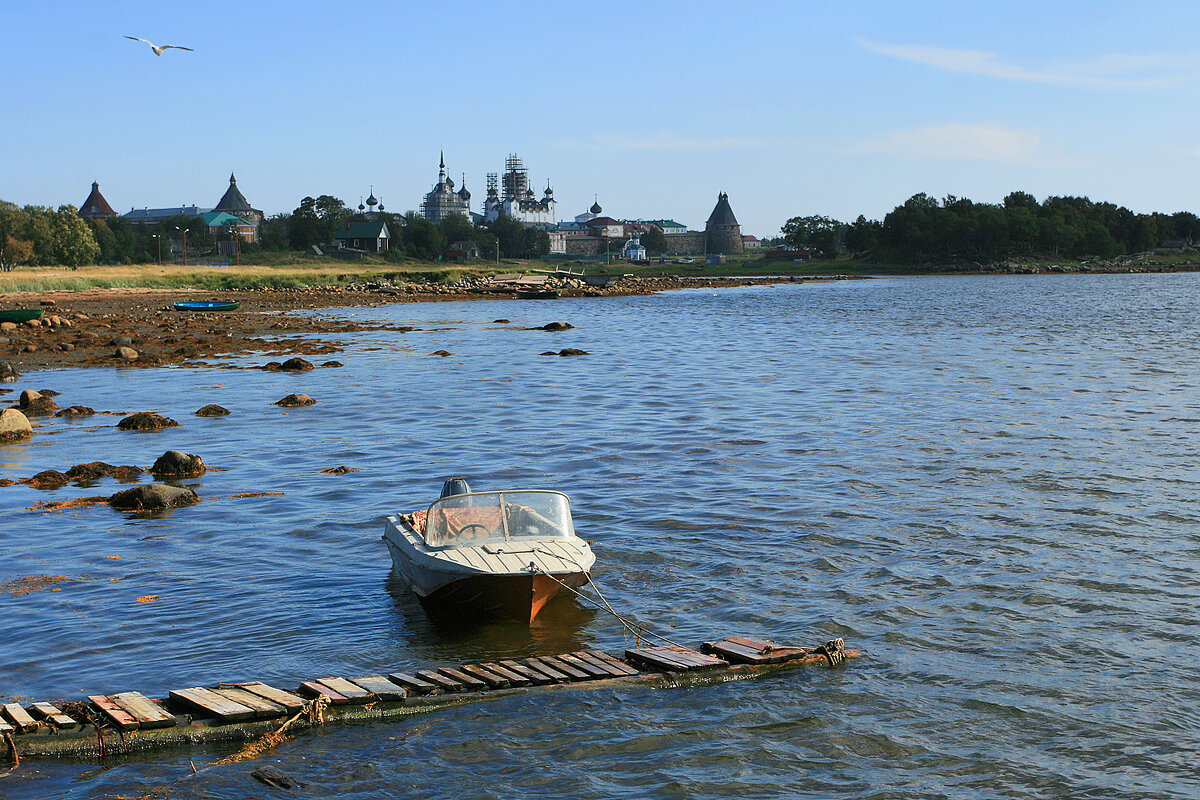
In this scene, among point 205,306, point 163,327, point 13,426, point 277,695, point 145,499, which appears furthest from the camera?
point 205,306

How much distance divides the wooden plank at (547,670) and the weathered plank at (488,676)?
462 millimetres

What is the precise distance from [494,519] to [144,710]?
494 centimetres

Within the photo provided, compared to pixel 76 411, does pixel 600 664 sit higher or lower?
lower

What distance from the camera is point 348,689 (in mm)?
10680

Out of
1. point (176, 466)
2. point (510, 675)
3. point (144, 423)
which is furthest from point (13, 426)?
point (510, 675)

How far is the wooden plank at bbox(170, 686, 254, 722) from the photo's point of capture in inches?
393

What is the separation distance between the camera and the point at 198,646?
12922mm

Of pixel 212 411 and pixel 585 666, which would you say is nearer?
pixel 585 666

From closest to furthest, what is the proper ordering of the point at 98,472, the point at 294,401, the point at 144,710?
the point at 144,710 < the point at 98,472 < the point at 294,401

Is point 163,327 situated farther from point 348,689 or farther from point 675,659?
point 675,659

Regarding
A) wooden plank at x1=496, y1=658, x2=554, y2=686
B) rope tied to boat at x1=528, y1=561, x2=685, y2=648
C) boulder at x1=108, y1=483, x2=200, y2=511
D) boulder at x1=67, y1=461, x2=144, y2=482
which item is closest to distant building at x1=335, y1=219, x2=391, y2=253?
boulder at x1=67, y1=461, x2=144, y2=482

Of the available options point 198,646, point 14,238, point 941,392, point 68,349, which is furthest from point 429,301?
point 198,646

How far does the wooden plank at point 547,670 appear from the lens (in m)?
11.3

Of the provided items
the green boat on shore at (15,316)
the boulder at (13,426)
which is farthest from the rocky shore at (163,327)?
the boulder at (13,426)
